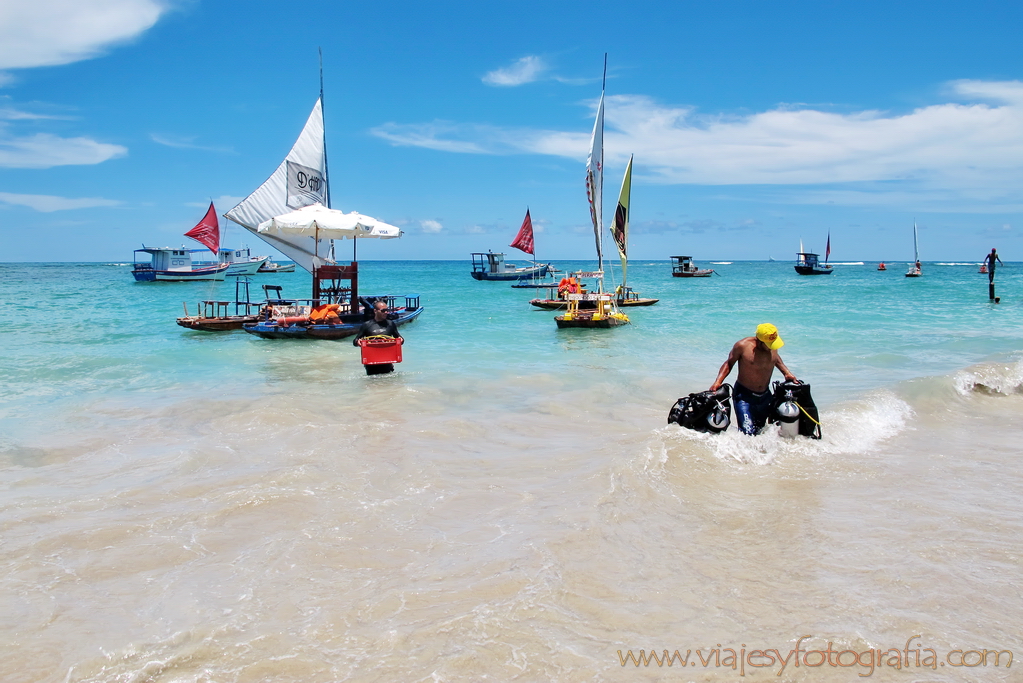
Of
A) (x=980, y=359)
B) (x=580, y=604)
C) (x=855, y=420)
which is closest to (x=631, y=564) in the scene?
(x=580, y=604)

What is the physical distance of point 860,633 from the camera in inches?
132

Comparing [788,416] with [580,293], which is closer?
[788,416]

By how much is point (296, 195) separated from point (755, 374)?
17.3 metres

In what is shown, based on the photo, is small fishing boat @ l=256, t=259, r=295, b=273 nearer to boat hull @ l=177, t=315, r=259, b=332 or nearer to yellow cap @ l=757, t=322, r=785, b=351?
boat hull @ l=177, t=315, r=259, b=332

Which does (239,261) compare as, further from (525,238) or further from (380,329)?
(380,329)

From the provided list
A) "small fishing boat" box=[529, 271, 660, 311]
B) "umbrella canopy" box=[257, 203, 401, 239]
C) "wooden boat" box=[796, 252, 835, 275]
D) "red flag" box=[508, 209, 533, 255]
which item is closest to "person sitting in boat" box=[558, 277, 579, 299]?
"small fishing boat" box=[529, 271, 660, 311]

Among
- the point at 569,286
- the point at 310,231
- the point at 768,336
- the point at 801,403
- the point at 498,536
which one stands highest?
the point at 310,231

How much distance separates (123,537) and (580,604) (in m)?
3.30

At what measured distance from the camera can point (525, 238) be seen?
53.9 meters

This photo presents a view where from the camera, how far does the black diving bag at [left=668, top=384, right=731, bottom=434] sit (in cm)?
657

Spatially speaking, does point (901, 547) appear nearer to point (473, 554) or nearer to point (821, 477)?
point (821, 477)

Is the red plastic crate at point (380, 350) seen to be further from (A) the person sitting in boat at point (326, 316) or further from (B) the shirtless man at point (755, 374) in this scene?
(B) the shirtless man at point (755, 374)

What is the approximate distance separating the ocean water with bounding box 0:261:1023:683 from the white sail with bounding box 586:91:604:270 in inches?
383

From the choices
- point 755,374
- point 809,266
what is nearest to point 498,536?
point 755,374
